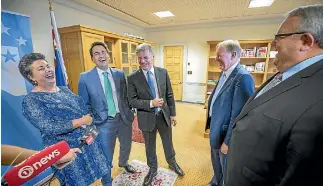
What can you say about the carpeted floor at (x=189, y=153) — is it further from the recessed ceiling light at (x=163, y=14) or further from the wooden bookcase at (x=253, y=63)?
the recessed ceiling light at (x=163, y=14)

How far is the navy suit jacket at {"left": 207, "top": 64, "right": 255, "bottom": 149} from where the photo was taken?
3.98 feet

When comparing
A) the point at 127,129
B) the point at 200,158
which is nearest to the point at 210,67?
the point at 200,158

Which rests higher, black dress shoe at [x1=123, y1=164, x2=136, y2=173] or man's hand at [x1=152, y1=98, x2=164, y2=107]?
man's hand at [x1=152, y1=98, x2=164, y2=107]

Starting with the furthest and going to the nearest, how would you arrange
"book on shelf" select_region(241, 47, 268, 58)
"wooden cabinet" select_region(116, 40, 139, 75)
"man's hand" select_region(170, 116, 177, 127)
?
"book on shelf" select_region(241, 47, 268, 58) → "wooden cabinet" select_region(116, 40, 139, 75) → "man's hand" select_region(170, 116, 177, 127)

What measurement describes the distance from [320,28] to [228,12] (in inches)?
133

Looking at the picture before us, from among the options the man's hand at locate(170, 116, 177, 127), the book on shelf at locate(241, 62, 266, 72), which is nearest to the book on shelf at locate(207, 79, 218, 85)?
the book on shelf at locate(241, 62, 266, 72)

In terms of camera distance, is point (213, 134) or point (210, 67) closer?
point (213, 134)

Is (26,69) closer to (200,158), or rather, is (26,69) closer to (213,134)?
(213,134)

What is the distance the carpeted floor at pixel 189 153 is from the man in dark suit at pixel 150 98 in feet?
1.60

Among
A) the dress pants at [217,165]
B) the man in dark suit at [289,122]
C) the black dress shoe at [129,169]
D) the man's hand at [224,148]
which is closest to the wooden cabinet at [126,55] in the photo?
the black dress shoe at [129,169]

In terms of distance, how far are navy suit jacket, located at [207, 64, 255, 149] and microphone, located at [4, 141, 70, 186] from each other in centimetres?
112

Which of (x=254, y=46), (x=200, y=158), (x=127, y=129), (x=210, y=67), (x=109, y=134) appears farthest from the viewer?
(x=210, y=67)

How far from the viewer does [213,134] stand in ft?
4.51

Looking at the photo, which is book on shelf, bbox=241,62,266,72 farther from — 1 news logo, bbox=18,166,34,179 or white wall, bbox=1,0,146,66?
1 news logo, bbox=18,166,34,179
